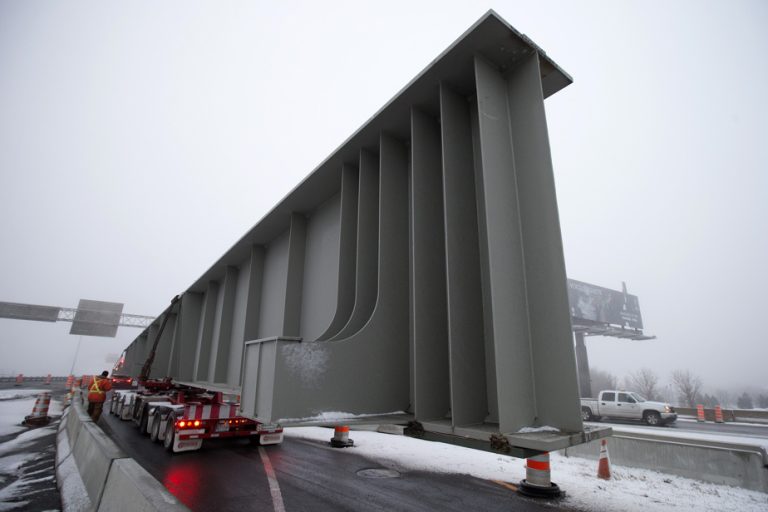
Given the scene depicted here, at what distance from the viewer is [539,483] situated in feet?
19.1

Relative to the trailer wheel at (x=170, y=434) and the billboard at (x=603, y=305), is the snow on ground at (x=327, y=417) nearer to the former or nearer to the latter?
the trailer wheel at (x=170, y=434)

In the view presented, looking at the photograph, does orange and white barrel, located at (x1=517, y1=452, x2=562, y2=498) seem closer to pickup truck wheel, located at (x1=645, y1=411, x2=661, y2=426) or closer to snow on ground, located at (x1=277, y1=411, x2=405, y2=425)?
snow on ground, located at (x1=277, y1=411, x2=405, y2=425)

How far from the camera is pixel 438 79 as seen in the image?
3.91 metres

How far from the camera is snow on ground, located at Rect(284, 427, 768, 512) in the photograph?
5.61 metres

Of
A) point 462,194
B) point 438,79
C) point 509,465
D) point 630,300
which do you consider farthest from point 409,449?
point 630,300

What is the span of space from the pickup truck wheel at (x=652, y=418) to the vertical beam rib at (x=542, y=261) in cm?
1861

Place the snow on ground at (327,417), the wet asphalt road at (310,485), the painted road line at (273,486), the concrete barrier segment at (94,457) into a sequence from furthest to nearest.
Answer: the wet asphalt road at (310,485) < the painted road line at (273,486) < the concrete barrier segment at (94,457) < the snow on ground at (327,417)

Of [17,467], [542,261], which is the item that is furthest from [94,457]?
[542,261]

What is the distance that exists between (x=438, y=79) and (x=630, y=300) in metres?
39.7

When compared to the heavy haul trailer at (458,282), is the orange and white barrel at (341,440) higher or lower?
lower

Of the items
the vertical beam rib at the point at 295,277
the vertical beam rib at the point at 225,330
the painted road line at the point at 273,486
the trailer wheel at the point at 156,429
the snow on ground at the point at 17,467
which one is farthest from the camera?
the trailer wheel at the point at 156,429

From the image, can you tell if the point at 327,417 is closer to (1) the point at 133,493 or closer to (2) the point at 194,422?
(1) the point at 133,493

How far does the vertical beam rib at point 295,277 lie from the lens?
6.30m

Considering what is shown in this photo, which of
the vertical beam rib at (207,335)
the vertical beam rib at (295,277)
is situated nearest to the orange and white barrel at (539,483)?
the vertical beam rib at (295,277)
